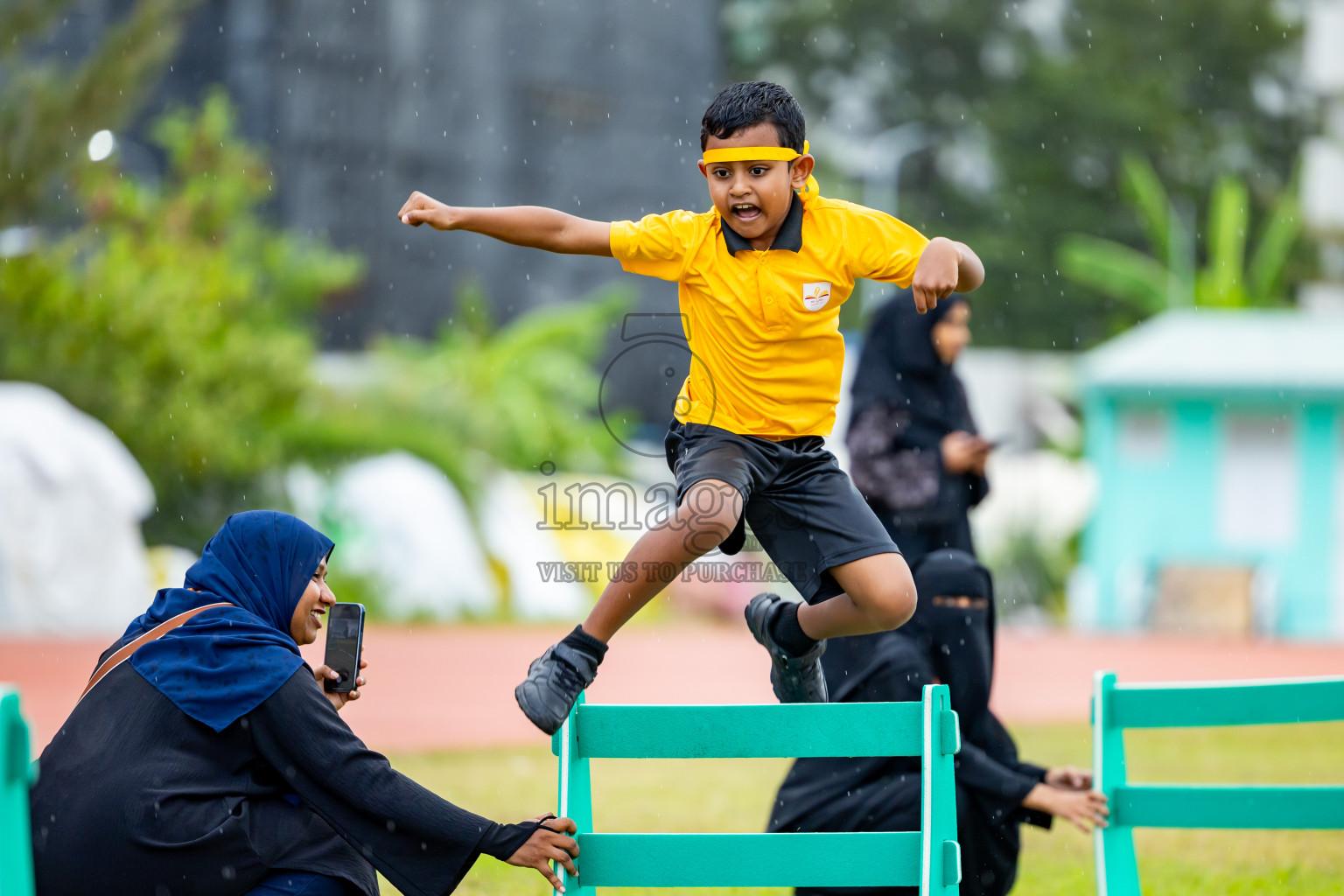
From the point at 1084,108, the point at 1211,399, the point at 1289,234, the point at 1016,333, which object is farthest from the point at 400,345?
the point at 1084,108

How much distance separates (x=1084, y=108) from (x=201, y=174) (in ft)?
78.4

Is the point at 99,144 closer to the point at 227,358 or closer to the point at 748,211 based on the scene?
the point at 227,358

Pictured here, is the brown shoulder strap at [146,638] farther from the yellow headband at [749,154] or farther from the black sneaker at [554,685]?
the yellow headband at [749,154]

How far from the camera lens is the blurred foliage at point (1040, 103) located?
118 feet

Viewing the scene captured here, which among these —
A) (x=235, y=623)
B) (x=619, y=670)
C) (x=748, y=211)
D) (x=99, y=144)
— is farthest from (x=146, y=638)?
(x=99, y=144)

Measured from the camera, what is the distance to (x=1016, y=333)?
3619 centimetres

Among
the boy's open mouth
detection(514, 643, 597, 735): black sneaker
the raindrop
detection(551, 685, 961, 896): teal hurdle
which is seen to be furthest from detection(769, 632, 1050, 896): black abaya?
the raindrop

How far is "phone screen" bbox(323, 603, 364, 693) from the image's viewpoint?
12.5ft

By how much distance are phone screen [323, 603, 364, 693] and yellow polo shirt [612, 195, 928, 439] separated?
1.17 metres

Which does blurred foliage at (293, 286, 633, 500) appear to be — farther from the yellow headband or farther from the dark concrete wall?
the yellow headband

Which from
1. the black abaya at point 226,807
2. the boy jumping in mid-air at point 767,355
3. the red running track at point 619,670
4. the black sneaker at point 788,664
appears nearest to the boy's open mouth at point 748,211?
the boy jumping in mid-air at point 767,355

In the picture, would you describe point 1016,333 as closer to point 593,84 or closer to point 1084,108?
point 1084,108

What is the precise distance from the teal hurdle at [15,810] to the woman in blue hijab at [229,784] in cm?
41

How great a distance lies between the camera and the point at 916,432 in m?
5.32
